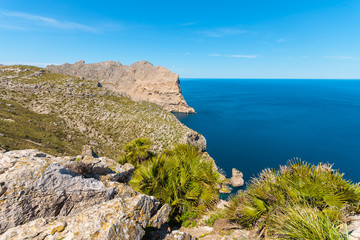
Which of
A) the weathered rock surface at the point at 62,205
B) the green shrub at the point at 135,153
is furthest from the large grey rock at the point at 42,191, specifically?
the green shrub at the point at 135,153

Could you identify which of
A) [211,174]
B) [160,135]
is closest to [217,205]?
[211,174]

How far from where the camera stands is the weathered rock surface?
441cm

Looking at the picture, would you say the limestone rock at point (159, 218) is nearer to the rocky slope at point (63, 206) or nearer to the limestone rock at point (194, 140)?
the rocky slope at point (63, 206)

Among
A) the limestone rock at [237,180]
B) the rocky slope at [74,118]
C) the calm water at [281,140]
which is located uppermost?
the rocky slope at [74,118]

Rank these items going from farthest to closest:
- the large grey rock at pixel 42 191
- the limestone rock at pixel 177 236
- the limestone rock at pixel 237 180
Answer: the limestone rock at pixel 237 180, the limestone rock at pixel 177 236, the large grey rock at pixel 42 191

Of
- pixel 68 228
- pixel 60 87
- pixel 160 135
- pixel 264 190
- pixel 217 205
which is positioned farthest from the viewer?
pixel 60 87

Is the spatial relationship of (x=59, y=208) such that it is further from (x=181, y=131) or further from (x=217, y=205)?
(x=181, y=131)

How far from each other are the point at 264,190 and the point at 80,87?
102 metres

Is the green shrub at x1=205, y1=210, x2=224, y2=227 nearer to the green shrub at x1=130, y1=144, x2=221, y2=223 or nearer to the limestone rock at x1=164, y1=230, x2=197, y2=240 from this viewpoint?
the green shrub at x1=130, y1=144, x2=221, y2=223

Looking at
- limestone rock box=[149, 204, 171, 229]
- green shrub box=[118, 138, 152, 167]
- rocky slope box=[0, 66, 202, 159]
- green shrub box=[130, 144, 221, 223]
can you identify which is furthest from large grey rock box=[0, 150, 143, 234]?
rocky slope box=[0, 66, 202, 159]

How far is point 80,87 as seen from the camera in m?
89.8

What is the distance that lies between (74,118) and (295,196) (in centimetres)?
8409

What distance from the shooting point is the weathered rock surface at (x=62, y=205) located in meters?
4.41

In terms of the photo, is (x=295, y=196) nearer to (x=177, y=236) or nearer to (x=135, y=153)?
(x=177, y=236)
